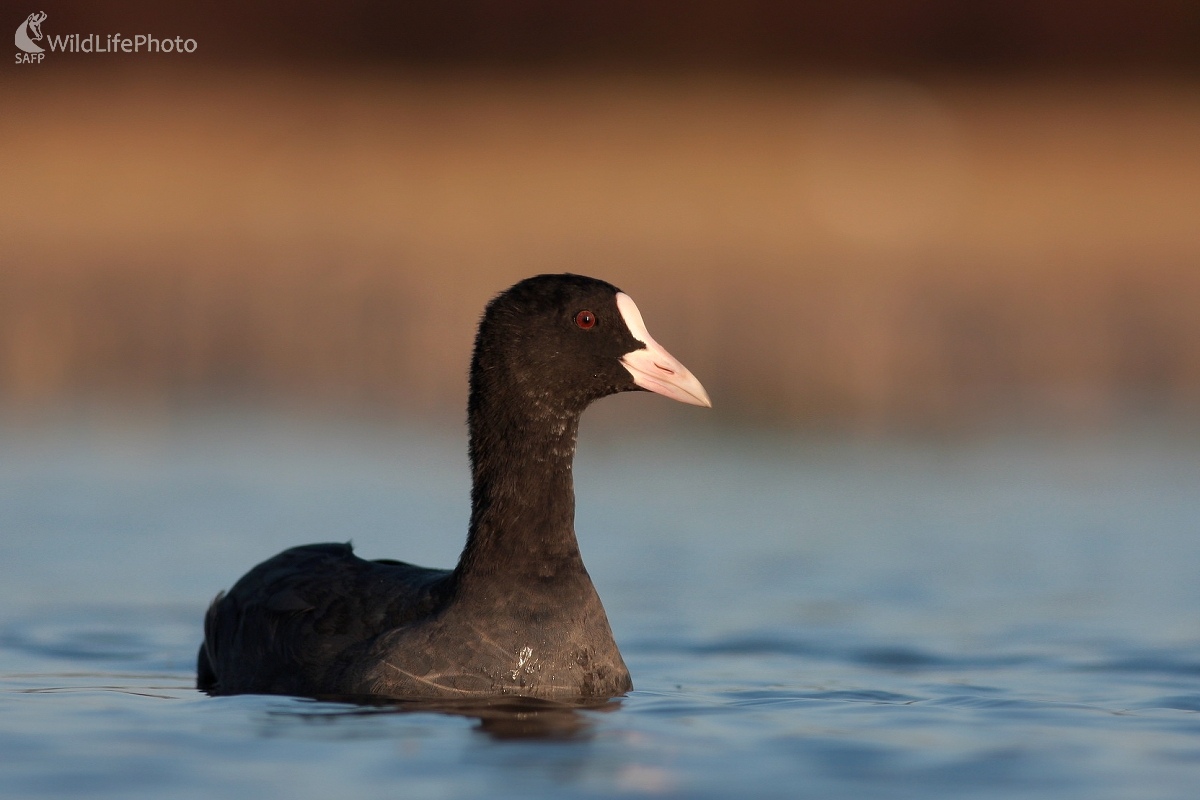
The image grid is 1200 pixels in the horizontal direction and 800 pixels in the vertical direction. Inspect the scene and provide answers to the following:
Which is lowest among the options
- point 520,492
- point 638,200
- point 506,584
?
point 506,584

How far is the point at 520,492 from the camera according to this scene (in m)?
7.09

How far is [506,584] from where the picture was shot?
270 inches

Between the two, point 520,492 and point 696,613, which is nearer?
point 520,492

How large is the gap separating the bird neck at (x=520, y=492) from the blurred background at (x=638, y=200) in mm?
8212

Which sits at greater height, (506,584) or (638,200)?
(638,200)

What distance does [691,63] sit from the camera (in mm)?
27812

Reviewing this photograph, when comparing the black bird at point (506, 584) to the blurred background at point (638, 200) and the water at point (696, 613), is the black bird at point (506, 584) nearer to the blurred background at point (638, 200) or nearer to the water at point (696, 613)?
the water at point (696, 613)

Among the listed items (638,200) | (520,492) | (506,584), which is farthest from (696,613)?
(638,200)

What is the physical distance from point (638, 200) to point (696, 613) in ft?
49.7

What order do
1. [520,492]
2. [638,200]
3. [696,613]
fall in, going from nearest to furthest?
[520,492], [696,613], [638,200]

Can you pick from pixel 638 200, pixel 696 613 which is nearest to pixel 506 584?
pixel 696 613

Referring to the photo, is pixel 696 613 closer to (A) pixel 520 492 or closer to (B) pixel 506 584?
(A) pixel 520 492

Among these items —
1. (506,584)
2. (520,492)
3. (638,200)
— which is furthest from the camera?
(638,200)

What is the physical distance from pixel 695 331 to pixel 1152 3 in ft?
42.8
